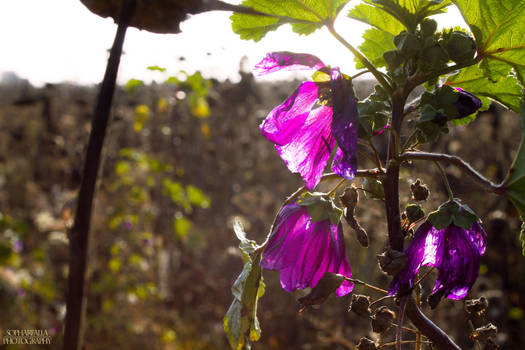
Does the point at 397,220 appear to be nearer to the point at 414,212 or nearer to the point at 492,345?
the point at 414,212

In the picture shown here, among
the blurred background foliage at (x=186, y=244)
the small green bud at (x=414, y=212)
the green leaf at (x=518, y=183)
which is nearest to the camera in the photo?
the green leaf at (x=518, y=183)

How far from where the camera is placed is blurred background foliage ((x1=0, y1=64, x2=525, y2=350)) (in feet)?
9.11

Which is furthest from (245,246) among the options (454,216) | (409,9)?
(409,9)

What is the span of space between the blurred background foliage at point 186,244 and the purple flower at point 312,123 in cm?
123

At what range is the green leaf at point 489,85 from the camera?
2.24 ft

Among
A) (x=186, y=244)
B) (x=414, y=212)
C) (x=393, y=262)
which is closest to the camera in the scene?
(x=393, y=262)

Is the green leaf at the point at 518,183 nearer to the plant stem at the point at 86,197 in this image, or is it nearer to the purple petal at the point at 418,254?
the purple petal at the point at 418,254

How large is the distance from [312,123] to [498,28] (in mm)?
277

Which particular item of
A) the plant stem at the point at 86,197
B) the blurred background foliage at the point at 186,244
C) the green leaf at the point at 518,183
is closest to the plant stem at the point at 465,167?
the green leaf at the point at 518,183

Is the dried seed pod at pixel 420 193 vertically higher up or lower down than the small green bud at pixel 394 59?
lower down

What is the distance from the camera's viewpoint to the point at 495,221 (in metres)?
2.73

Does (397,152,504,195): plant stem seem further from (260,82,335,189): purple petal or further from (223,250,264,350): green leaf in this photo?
(223,250,264,350): green leaf

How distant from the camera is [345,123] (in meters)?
0.55

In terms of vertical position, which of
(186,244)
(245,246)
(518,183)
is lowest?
(186,244)
